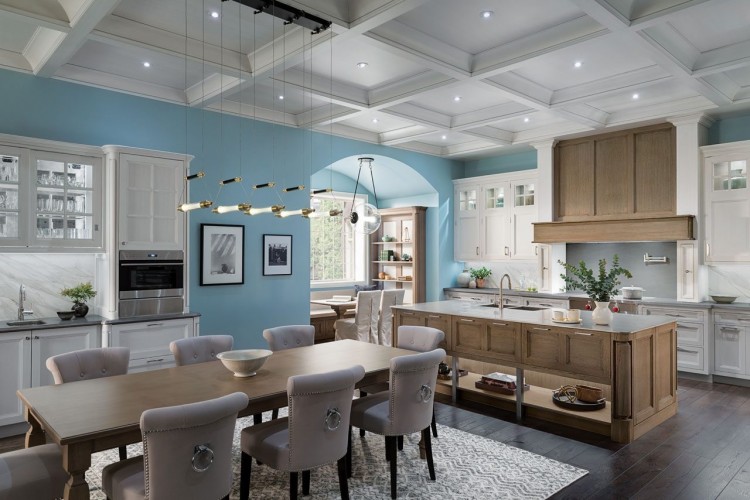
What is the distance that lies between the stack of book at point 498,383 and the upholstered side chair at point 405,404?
1.74m

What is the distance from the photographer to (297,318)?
628cm

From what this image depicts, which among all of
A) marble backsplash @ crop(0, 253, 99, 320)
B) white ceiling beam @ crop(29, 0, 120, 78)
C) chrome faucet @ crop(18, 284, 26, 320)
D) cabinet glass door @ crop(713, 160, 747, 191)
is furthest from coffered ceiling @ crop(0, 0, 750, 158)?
chrome faucet @ crop(18, 284, 26, 320)

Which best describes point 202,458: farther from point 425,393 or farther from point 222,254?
point 222,254

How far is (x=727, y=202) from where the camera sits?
5641 millimetres

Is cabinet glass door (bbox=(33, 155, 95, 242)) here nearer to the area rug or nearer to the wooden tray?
the area rug

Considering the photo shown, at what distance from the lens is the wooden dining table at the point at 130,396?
2055 millimetres

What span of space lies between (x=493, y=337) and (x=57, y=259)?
161 inches

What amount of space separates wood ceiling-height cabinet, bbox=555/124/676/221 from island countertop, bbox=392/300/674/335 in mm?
2199

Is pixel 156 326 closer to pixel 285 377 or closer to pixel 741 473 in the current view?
pixel 285 377

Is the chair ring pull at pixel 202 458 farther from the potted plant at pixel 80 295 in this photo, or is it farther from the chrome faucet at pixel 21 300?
the chrome faucet at pixel 21 300

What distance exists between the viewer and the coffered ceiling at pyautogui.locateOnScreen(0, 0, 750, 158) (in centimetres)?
348

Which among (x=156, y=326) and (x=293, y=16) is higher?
(x=293, y=16)

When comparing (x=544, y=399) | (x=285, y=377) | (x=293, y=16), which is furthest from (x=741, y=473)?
(x=293, y=16)

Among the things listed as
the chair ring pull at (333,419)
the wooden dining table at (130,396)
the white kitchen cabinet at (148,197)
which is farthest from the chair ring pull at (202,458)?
the white kitchen cabinet at (148,197)
